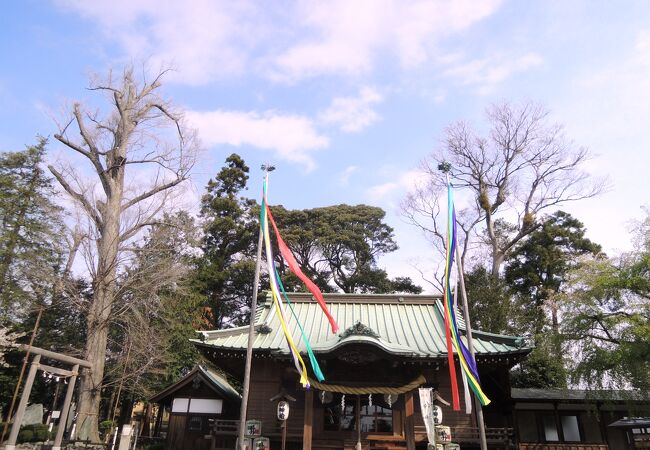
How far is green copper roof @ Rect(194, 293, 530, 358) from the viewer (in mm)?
13859

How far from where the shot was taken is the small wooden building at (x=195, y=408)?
16.7 metres

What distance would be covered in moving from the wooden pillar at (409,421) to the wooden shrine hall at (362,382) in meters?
→ 0.03

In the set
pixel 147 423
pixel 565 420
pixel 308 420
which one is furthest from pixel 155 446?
pixel 565 420

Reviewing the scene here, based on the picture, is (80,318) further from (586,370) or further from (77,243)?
(586,370)

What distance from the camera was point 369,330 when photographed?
547 inches

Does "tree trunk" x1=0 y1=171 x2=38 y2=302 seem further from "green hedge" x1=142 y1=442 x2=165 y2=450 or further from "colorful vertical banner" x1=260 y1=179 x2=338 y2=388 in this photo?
"colorful vertical banner" x1=260 y1=179 x2=338 y2=388

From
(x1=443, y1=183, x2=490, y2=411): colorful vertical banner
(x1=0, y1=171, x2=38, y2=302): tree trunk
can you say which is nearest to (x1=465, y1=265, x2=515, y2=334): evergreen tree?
(x1=443, y1=183, x2=490, y2=411): colorful vertical banner

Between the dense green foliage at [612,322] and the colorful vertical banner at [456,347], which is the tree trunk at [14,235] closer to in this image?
the colorful vertical banner at [456,347]

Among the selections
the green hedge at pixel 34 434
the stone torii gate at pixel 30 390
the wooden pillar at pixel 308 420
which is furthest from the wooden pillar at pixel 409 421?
the green hedge at pixel 34 434

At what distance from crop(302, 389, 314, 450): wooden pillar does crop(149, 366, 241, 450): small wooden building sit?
4.69m

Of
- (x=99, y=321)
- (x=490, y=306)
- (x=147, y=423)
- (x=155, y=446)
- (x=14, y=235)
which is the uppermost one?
(x=14, y=235)

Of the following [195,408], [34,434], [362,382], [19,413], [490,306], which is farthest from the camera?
[490,306]

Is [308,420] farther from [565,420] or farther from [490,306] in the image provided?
[490,306]

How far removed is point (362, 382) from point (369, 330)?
186 centimetres
